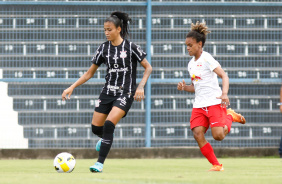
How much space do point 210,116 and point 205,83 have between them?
41cm

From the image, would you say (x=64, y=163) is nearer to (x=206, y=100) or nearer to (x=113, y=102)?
(x=113, y=102)

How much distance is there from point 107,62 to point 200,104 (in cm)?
124

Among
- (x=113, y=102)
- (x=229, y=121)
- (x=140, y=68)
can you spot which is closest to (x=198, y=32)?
(x=229, y=121)

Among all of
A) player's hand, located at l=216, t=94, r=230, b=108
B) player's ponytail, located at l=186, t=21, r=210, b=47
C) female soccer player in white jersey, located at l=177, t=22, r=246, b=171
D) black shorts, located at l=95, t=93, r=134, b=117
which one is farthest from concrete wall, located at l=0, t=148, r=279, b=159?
player's hand, located at l=216, t=94, r=230, b=108

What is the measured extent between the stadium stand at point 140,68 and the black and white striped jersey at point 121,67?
16.2ft

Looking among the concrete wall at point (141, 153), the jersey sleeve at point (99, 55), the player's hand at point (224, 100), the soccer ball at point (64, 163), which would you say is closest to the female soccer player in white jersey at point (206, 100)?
the player's hand at point (224, 100)

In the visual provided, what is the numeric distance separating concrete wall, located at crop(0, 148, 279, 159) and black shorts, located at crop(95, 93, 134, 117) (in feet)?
15.8

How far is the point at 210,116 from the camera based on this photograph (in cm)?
866

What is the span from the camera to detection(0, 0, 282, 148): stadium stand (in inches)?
529

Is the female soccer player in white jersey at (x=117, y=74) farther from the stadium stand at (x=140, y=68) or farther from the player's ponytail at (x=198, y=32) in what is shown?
the stadium stand at (x=140, y=68)

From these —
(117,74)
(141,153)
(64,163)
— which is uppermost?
(117,74)

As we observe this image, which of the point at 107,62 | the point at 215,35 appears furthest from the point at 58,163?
the point at 215,35

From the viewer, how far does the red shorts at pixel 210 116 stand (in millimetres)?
8641

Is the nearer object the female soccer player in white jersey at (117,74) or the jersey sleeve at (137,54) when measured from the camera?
the female soccer player in white jersey at (117,74)
